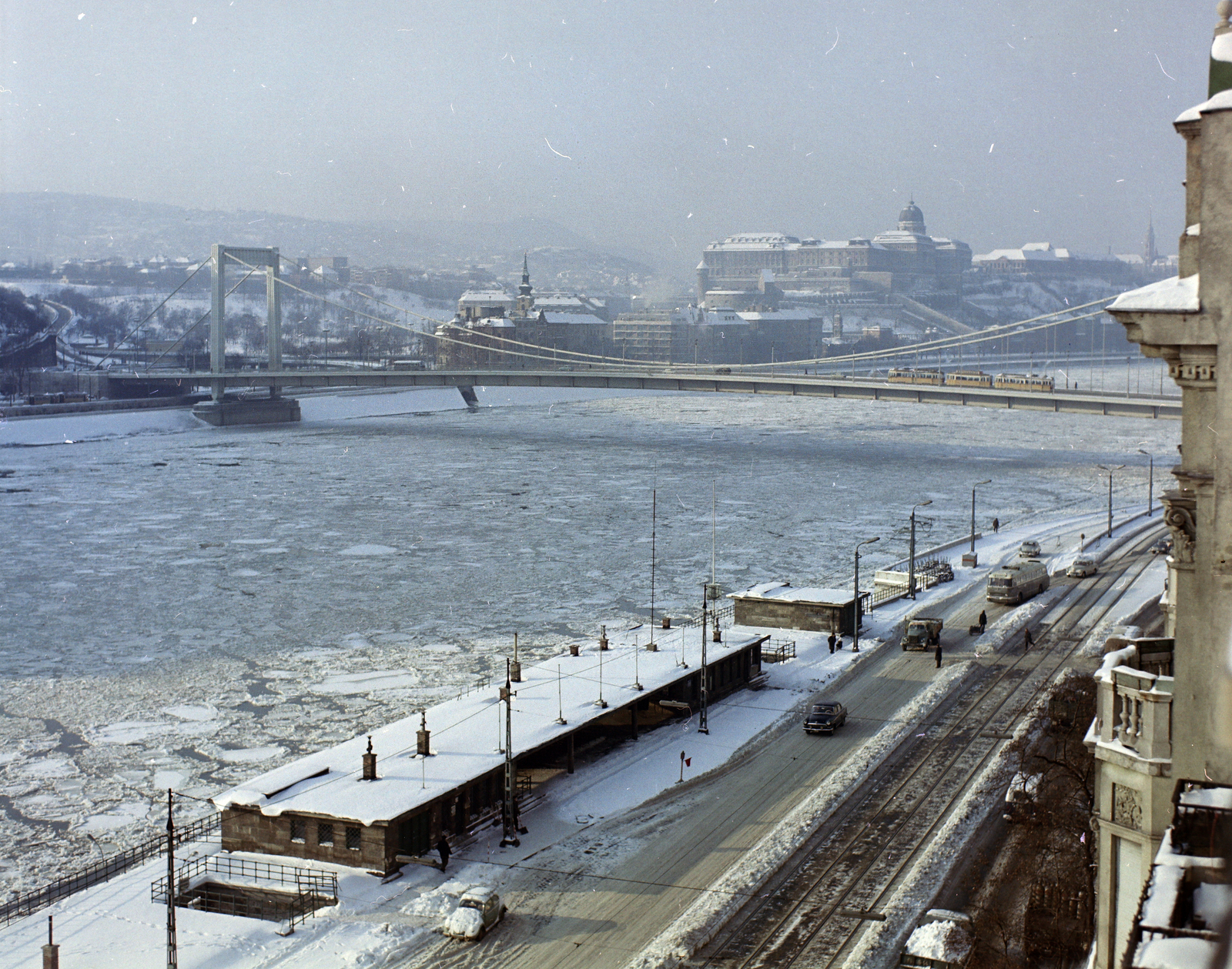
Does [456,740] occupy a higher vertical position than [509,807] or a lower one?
higher

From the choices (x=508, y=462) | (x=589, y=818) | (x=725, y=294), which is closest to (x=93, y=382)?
(x=508, y=462)

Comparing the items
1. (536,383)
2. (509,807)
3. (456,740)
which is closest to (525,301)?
(536,383)

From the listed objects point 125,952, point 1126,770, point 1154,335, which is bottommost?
point 125,952

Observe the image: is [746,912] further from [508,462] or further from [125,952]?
[508,462]

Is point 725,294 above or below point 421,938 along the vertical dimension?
above

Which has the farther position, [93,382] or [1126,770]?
[93,382]

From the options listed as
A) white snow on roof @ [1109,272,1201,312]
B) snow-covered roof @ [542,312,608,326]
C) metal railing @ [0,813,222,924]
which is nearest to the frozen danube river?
metal railing @ [0,813,222,924]

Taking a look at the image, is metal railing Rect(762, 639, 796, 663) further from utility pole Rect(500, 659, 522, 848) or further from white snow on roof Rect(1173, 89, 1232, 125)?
white snow on roof Rect(1173, 89, 1232, 125)

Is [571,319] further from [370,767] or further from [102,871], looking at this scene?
[102,871]
